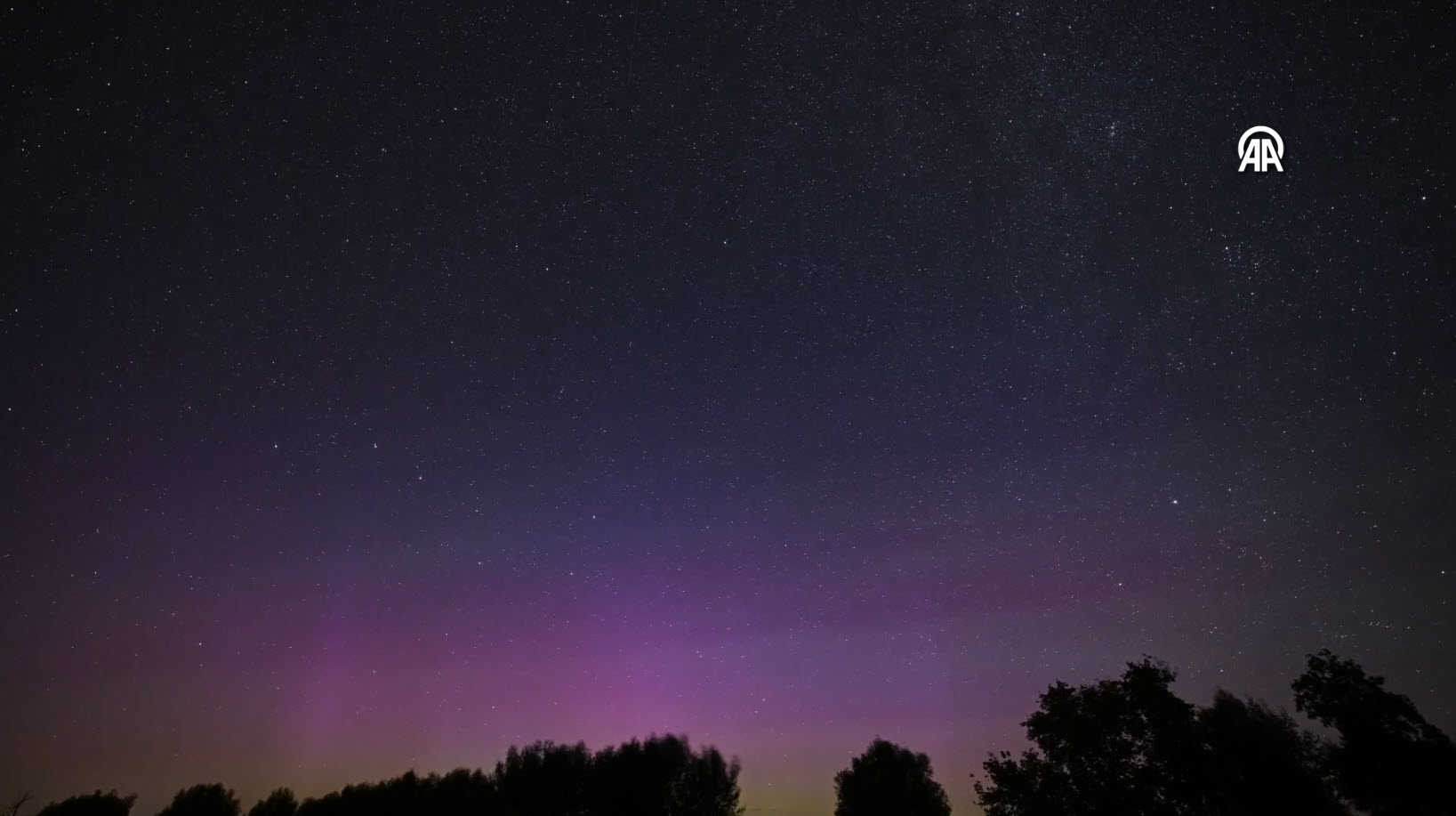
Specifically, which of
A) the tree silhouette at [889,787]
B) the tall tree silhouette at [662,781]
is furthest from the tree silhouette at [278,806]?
the tree silhouette at [889,787]

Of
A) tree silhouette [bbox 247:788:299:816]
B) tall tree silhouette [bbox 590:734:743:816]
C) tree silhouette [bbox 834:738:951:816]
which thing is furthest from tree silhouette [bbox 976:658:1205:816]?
tree silhouette [bbox 247:788:299:816]

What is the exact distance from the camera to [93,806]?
216ft

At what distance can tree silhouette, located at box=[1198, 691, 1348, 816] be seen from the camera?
28.4 meters

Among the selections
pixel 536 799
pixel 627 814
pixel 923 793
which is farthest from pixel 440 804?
pixel 923 793

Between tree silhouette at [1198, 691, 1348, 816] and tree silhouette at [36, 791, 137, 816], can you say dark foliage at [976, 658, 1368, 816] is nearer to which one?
tree silhouette at [1198, 691, 1348, 816]

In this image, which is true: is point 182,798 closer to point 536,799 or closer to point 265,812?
point 265,812

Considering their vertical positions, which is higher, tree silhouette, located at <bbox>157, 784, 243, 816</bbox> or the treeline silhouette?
the treeline silhouette

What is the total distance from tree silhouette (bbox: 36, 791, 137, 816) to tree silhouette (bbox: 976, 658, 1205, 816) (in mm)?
85499

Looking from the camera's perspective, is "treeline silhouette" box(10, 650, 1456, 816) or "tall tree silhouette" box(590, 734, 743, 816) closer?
"treeline silhouette" box(10, 650, 1456, 816)

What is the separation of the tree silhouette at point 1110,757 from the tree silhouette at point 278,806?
251 ft

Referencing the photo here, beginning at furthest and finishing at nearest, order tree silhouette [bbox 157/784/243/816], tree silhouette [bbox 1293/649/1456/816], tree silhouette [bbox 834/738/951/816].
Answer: tree silhouette [bbox 157/784/243/816]
tree silhouette [bbox 834/738/951/816]
tree silhouette [bbox 1293/649/1456/816]

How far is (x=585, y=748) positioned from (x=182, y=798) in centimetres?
4797

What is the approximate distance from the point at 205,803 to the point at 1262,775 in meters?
97.1

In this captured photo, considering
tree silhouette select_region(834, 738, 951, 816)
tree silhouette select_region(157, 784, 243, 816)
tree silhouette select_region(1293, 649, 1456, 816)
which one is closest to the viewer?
tree silhouette select_region(1293, 649, 1456, 816)
